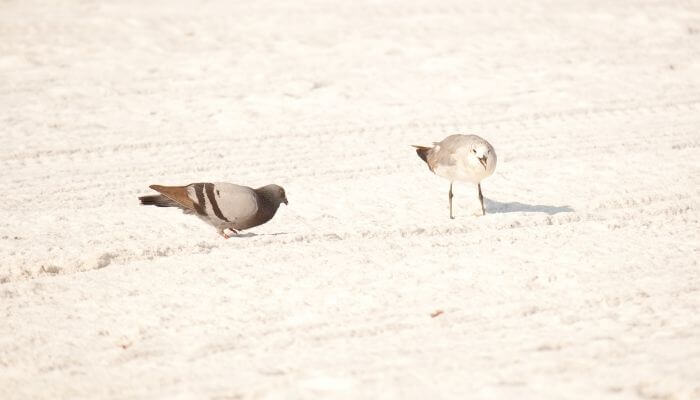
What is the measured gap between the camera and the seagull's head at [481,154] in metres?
7.73

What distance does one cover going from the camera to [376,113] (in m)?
10.8

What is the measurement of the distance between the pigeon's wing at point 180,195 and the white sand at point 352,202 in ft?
0.85

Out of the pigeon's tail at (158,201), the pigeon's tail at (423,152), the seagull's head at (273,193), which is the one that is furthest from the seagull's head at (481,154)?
the pigeon's tail at (158,201)

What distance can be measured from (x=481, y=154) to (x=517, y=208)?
28.8 inches

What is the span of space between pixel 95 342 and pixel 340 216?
9.13ft

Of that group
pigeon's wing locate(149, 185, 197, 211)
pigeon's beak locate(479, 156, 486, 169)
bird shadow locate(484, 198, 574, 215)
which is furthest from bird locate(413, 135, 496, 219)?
pigeon's wing locate(149, 185, 197, 211)

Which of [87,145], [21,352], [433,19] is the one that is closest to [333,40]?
[433,19]

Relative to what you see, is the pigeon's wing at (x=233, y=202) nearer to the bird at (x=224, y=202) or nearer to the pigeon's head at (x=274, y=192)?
the bird at (x=224, y=202)

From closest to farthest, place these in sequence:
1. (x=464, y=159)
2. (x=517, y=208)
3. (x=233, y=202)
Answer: (x=233, y=202), (x=464, y=159), (x=517, y=208)

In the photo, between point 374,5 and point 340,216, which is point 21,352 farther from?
point 374,5

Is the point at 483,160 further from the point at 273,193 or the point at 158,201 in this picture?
the point at 158,201

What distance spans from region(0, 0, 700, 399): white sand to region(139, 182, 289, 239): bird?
0.20 metres

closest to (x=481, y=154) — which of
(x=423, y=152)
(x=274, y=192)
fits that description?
(x=423, y=152)

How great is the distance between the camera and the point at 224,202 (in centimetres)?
729
